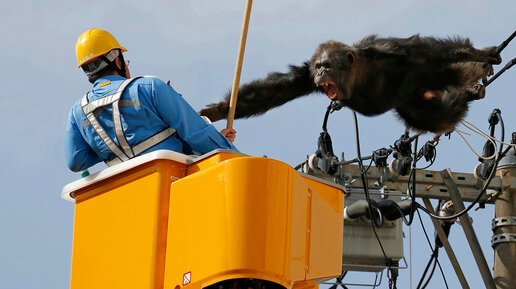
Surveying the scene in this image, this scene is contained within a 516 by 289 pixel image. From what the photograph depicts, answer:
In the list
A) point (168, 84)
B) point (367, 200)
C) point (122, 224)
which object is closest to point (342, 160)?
point (367, 200)

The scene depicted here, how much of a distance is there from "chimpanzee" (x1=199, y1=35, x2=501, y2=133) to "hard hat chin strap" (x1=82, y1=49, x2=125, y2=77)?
127 inches

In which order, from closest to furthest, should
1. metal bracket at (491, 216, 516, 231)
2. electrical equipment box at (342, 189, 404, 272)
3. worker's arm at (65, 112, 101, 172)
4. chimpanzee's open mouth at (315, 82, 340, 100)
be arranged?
worker's arm at (65, 112, 101, 172) → chimpanzee's open mouth at (315, 82, 340, 100) → metal bracket at (491, 216, 516, 231) → electrical equipment box at (342, 189, 404, 272)

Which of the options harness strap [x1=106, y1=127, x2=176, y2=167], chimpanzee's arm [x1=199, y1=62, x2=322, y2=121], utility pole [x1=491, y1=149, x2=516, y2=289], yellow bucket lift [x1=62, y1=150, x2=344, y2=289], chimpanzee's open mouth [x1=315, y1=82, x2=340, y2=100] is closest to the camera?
yellow bucket lift [x1=62, y1=150, x2=344, y2=289]

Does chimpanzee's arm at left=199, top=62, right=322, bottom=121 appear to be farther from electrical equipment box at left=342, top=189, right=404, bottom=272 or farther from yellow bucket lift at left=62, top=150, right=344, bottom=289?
yellow bucket lift at left=62, top=150, right=344, bottom=289

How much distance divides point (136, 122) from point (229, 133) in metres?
0.60

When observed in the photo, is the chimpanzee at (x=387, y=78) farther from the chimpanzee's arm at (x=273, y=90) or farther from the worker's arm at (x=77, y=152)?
the worker's arm at (x=77, y=152)

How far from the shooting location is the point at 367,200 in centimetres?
975

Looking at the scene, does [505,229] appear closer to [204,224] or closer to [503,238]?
[503,238]

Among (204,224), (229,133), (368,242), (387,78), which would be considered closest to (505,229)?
(368,242)

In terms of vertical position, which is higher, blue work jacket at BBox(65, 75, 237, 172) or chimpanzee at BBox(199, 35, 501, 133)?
chimpanzee at BBox(199, 35, 501, 133)

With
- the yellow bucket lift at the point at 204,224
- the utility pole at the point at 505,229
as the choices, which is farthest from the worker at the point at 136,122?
the utility pole at the point at 505,229

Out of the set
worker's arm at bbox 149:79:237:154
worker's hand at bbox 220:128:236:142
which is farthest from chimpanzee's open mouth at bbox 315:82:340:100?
worker's arm at bbox 149:79:237:154

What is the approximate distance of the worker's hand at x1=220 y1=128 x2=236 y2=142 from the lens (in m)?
5.77

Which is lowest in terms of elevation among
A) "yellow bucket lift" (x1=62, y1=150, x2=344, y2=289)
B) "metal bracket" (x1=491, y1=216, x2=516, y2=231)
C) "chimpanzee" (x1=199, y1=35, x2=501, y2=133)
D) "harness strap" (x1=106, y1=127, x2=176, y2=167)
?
"yellow bucket lift" (x1=62, y1=150, x2=344, y2=289)
